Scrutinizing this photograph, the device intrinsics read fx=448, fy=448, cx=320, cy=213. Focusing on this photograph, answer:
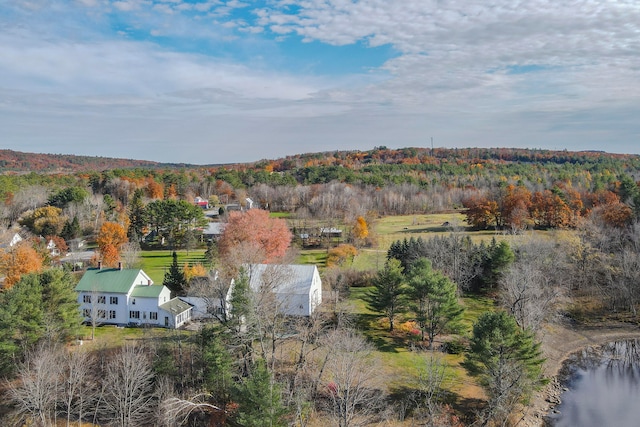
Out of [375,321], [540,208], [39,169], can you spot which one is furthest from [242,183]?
[39,169]

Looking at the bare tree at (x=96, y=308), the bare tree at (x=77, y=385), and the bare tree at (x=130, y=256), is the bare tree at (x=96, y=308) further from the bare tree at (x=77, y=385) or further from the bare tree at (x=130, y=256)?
the bare tree at (x=130, y=256)

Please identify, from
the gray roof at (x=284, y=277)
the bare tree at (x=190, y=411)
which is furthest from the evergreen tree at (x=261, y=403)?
the gray roof at (x=284, y=277)

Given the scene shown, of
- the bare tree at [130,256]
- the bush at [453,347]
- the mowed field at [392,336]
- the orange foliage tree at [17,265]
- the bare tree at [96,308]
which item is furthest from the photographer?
the bare tree at [130,256]

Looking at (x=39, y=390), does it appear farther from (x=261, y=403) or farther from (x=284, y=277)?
(x=284, y=277)

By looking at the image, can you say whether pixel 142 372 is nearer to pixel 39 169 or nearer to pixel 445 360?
pixel 445 360

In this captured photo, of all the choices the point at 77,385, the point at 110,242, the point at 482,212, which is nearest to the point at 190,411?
the point at 77,385

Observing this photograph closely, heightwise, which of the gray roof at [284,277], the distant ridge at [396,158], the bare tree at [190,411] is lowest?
the bare tree at [190,411]
